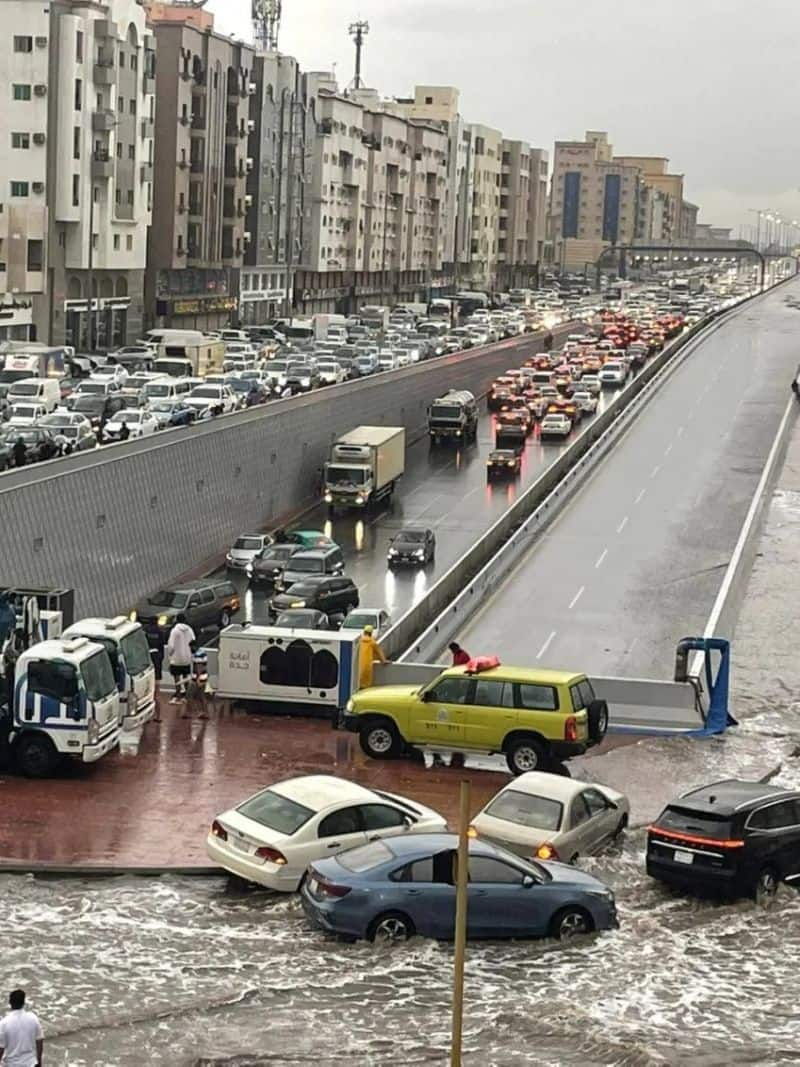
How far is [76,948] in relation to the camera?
1486 cm

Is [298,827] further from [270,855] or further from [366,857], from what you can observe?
[366,857]

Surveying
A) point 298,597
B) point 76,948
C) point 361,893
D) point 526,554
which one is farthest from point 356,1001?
point 526,554

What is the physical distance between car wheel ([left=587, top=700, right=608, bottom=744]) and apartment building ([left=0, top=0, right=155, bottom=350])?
Answer: 6437 centimetres

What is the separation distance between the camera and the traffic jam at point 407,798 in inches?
603

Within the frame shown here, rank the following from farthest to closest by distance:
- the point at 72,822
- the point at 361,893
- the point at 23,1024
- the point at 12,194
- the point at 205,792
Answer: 1. the point at 12,194
2. the point at 205,792
3. the point at 72,822
4. the point at 361,893
5. the point at 23,1024

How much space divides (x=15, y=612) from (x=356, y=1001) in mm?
9805

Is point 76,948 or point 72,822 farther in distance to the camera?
point 72,822

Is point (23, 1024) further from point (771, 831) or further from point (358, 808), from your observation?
point (771, 831)

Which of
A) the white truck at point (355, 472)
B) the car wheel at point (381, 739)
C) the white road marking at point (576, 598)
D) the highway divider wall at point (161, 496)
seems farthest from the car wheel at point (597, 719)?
the white truck at point (355, 472)

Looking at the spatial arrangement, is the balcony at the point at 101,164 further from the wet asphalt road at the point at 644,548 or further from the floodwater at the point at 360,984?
the floodwater at the point at 360,984

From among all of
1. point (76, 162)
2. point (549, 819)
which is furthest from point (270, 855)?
point (76, 162)

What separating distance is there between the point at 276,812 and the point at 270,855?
557mm

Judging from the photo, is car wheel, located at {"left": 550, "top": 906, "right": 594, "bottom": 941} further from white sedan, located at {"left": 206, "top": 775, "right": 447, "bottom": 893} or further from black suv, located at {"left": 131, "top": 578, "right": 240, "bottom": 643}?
black suv, located at {"left": 131, "top": 578, "right": 240, "bottom": 643}

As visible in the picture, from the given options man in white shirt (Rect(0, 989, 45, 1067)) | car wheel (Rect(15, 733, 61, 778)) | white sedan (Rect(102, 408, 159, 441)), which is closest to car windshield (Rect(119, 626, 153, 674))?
car wheel (Rect(15, 733, 61, 778))
